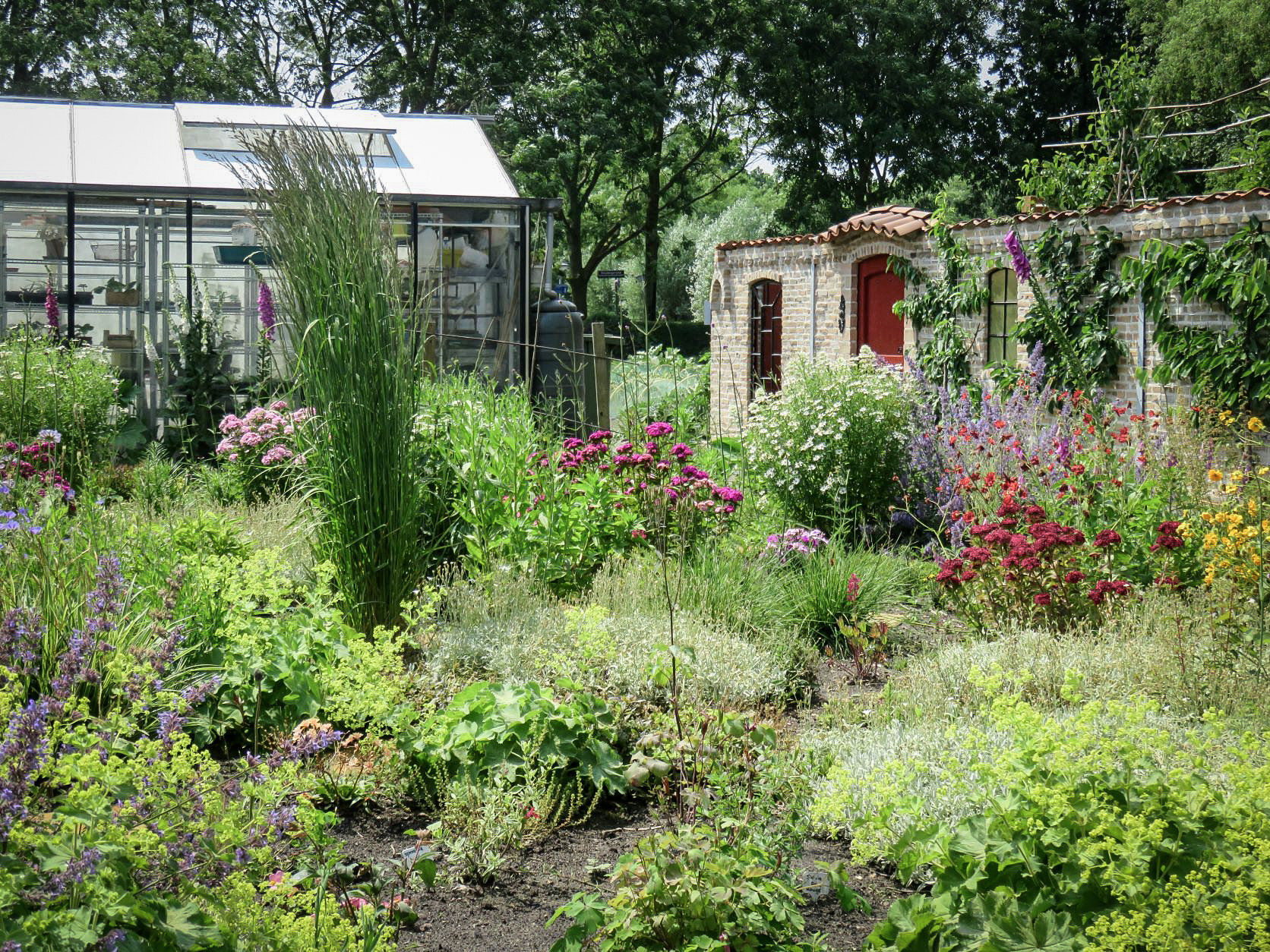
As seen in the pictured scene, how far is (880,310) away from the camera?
12641 mm

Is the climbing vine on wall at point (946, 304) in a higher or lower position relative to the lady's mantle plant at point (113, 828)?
higher

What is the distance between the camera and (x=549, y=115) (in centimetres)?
2259

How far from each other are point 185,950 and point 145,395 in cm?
1036

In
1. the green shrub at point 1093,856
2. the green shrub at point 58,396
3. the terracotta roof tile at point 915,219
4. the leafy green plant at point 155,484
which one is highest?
the terracotta roof tile at point 915,219

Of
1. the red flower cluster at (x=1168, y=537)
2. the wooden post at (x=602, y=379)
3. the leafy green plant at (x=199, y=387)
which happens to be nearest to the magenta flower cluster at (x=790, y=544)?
the red flower cluster at (x=1168, y=537)

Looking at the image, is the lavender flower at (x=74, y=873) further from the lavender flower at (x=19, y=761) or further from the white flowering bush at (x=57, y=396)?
the white flowering bush at (x=57, y=396)

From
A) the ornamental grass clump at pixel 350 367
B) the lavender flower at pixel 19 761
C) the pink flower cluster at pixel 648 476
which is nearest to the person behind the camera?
the lavender flower at pixel 19 761

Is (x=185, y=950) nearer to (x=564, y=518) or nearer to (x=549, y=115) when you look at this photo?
(x=564, y=518)

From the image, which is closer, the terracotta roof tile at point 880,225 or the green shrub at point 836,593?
the green shrub at point 836,593

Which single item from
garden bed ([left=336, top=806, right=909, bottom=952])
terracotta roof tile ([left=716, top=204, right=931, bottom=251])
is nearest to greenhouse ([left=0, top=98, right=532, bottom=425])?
terracotta roof tile ([left=716, top=204, right=931, bottom=251])

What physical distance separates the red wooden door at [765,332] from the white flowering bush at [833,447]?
614cm

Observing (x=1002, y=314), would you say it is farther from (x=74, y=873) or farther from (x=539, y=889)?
(x=74, y=873)

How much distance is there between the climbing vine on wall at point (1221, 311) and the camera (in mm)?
8016

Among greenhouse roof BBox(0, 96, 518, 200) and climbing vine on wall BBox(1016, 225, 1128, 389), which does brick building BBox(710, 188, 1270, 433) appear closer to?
climbing vine on wall BBox(1016, 225, 1128, 389)
